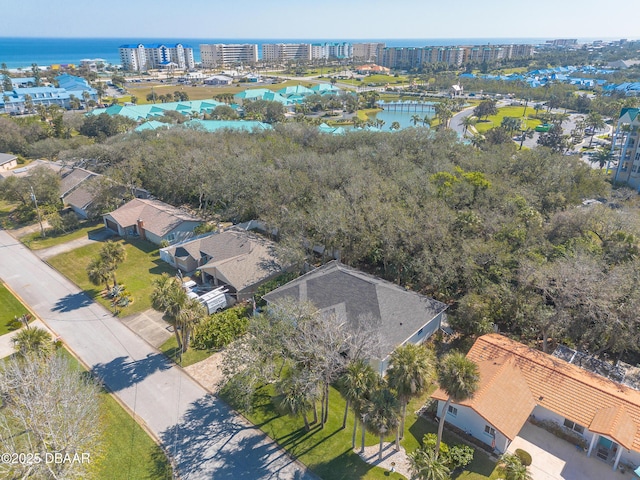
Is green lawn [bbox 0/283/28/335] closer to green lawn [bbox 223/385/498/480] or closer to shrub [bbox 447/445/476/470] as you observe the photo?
green lawn [bbox 223/385/498/480]

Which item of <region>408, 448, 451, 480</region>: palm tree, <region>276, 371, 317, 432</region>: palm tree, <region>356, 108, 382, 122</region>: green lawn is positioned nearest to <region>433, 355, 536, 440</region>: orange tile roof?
<region>408, 448, 451, 480</region>: palm tree

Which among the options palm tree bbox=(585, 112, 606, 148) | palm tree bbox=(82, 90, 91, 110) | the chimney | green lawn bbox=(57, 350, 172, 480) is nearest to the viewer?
green lawn bbox=(57, 350, 172, 480)

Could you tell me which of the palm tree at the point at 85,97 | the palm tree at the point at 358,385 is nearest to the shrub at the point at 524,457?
the palm tree at the point at 358,385

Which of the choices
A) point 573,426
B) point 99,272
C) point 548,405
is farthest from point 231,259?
point 573,426

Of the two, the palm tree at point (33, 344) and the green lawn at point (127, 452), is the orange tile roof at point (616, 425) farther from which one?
the palm tree at point (33, 344)

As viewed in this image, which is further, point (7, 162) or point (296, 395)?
point (7, 162)

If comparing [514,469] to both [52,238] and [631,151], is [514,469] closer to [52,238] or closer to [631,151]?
[52,238]
